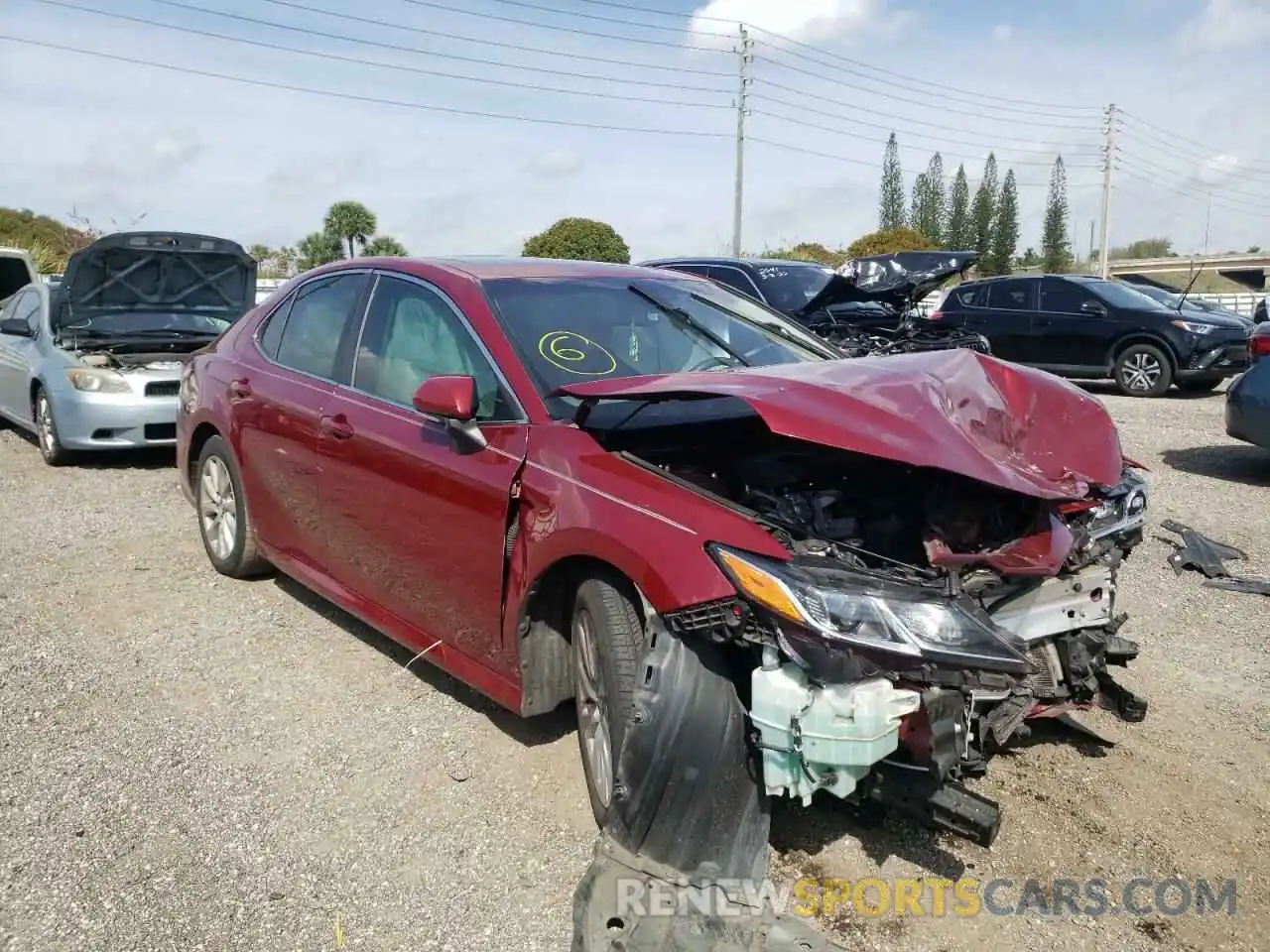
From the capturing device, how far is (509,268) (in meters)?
4.12

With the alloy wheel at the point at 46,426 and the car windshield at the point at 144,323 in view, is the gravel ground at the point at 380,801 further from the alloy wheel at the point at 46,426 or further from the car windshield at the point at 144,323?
the car windshield at the point at 144,323

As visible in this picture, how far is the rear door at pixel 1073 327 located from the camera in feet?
44.1

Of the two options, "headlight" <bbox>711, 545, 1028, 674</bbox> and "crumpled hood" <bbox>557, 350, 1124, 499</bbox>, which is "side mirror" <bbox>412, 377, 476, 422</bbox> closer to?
"crumpled hood" <bbox>557, 350, 1124, 499</bbox>

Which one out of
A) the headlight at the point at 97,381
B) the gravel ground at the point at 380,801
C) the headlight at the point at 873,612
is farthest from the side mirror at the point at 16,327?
the headlight at the point at 873,612

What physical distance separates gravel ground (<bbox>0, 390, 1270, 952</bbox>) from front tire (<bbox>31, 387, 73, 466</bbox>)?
154 inches

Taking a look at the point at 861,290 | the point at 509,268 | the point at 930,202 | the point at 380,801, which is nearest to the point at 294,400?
the point at 509,268

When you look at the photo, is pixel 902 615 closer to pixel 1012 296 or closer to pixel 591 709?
pixel 591 709

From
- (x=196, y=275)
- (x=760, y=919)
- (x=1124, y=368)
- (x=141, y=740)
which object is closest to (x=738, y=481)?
(x=760, y=919)

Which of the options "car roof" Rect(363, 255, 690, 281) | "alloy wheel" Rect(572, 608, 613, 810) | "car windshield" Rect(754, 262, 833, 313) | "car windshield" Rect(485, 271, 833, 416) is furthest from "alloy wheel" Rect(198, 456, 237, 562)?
"car windshield" Rect(754, 262, 833, 313)

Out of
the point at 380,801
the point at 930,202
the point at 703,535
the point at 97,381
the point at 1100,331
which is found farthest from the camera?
the point at 930,202

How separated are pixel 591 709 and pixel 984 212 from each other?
184ft

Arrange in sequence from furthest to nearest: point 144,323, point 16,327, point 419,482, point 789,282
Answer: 1. point 789,282
2. point 144,323
3. point 16,327
4. point 419,482

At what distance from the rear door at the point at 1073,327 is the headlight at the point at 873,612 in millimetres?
12195

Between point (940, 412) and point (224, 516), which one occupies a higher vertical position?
point (940, 412)
